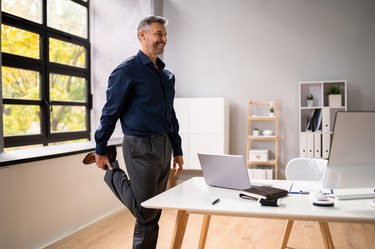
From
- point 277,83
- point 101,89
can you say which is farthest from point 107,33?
point 277,83

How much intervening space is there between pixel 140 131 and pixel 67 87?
283 centimetres

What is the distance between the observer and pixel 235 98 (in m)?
6.00

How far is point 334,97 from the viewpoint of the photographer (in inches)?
212

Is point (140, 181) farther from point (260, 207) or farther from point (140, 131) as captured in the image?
point (260, 207)

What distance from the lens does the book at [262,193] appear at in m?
2.02

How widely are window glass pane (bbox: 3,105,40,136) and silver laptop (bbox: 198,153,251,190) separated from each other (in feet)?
8.74

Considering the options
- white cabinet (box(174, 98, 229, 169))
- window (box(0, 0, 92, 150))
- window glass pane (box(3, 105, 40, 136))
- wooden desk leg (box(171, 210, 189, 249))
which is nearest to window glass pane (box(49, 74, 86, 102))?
window (box(0, 0, 92, 150))

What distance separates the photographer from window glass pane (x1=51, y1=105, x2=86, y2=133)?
15.9ft

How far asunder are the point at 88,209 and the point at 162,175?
1754mm

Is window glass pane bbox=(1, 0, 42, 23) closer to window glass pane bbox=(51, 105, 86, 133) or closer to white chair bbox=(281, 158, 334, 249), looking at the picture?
window glass pane bbox=(51, 105, 86, 133)

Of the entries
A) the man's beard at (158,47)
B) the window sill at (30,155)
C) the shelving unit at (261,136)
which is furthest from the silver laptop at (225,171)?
the shelving unit at (261,136)

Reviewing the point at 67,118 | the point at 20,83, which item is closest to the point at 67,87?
the point at 67,118

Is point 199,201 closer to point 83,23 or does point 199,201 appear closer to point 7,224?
point 7,224

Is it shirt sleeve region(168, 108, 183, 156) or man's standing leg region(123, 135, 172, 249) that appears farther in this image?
shirt sleeve region(168, 108, 183, 156)
